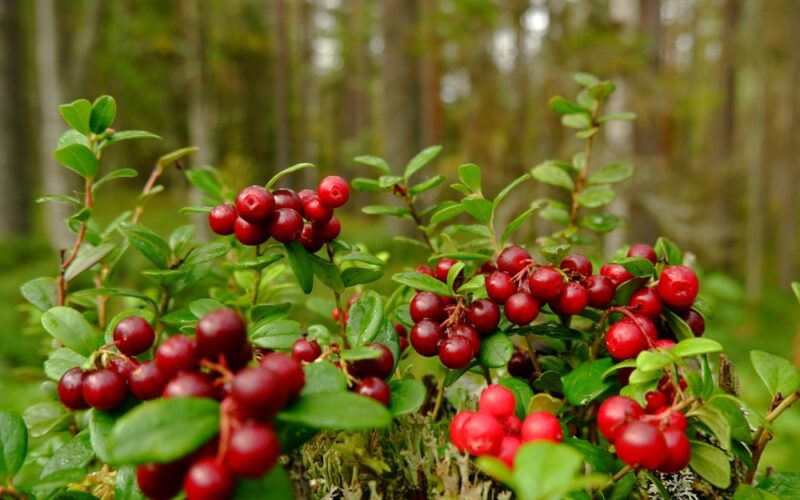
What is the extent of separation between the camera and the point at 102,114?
0.78 meters

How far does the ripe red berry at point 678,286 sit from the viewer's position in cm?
67

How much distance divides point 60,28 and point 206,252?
6352 millimetres

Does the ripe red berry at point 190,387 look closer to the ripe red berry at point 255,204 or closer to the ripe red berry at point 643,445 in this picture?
the ripe red berry at point 255,204

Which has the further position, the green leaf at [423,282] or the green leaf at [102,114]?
the green leaf at [102,114]

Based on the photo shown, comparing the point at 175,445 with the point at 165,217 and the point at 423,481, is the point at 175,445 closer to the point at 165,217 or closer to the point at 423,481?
the point at 423,481

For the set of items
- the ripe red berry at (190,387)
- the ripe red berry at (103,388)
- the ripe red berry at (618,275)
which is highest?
the ripe red berry at (190,387)

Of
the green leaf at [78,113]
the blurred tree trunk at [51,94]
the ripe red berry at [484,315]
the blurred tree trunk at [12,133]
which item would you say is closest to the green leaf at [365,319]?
the ripe red berry at [484,315]

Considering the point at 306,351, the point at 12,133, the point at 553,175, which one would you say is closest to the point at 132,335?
the point at 306,351

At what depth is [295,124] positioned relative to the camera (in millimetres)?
16078

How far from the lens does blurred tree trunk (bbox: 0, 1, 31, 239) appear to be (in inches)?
264

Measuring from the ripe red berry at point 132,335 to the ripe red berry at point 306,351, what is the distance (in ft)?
0.50

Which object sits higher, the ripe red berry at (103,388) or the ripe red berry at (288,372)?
the ripe red berry at (288,372)

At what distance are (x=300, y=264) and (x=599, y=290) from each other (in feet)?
1.09

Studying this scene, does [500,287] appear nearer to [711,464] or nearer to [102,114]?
[711,464]
